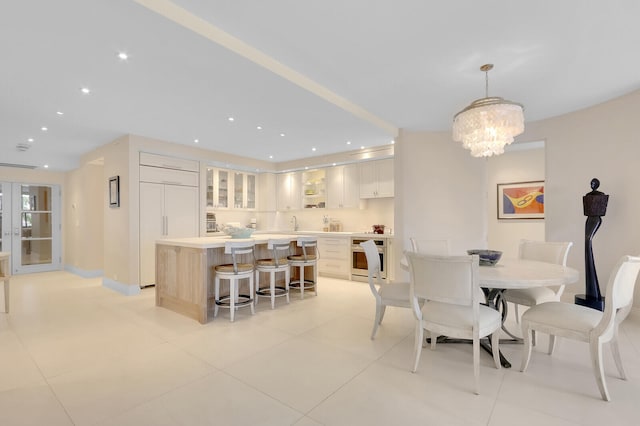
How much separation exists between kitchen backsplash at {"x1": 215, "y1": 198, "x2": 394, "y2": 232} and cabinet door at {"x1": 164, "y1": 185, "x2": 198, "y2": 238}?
122 centimetres

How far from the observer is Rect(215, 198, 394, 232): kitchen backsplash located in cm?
618

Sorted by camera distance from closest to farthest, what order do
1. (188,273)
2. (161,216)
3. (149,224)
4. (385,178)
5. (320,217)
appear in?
(188,273) → (149,224) → (161,216) → (385,178) → (320,217)

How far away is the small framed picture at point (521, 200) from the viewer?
18.1 feet

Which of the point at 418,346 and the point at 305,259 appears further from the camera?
the point at 305,259

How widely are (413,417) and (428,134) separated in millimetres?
4288

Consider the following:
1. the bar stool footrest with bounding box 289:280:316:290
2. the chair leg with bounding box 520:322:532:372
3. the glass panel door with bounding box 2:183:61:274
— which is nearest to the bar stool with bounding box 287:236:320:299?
the bar stool footrest with bounding box 289:280:316:290

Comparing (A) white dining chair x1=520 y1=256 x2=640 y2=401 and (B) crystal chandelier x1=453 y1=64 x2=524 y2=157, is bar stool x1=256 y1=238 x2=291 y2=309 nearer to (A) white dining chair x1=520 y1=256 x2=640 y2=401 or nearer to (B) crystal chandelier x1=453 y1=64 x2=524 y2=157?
(B) crystal chandelier x1=453 y1=64 x2=524 y2=157

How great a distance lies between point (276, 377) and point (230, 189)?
17.1 feet

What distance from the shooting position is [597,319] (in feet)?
6.94

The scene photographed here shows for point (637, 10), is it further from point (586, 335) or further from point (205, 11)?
point (205, 11)

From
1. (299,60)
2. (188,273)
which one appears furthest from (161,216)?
(299,60)

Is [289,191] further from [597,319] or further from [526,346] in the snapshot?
[597,319]

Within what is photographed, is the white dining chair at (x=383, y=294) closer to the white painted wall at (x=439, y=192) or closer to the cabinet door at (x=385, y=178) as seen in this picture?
the white painted wall at (x=439, y=192)

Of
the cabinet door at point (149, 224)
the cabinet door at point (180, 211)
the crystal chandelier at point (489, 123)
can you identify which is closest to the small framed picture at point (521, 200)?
the crystal chandelier at point (489, 123)
